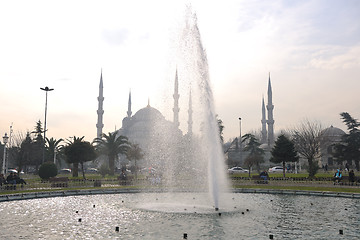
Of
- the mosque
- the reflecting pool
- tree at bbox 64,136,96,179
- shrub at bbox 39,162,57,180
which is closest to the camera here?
the reflecting pool

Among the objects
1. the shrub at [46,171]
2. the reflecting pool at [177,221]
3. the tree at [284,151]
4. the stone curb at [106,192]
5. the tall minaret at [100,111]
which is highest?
the tall minaret at [100,111]

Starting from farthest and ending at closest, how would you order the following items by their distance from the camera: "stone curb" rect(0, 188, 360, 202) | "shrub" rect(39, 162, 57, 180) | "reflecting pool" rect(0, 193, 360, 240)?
"shrub" rect(39, 162, 57, 180) → "stone curb" rect(0, 188, 360, 202) → "reflecting pool" rect(0, 193, 360, 240)

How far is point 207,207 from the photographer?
13250mm

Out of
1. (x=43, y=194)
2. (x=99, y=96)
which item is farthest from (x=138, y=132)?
(x=43, y=194)

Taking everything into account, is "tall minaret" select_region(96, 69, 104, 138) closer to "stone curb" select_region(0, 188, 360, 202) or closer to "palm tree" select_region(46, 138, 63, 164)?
"palm tree" select_region(46, 138, 63, 164)

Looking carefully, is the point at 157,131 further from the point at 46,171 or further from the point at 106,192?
the point at 106,192

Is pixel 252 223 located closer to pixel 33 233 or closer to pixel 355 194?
pixel 33 233

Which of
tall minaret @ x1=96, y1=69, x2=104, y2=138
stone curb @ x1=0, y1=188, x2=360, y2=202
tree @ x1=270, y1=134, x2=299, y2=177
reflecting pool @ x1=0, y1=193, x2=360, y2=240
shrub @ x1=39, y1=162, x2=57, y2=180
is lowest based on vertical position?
reflecting pool @ x1=0, y1=193, x2=360, y2=240

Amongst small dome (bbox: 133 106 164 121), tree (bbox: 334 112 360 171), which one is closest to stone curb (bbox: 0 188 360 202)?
tree (bbox: 334 112 360 171)

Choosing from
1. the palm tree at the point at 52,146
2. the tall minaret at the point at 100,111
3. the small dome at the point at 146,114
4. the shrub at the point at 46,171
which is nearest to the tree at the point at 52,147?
the palm tree at the point at 52,146

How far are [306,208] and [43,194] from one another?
12.7 m

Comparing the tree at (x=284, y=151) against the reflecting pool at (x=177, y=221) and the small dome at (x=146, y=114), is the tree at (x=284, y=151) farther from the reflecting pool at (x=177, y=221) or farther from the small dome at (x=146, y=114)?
the small dome at (x=146, y=114)

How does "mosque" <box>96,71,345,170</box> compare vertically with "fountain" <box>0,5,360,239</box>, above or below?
above

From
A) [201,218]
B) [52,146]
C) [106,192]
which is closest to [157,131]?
[52,146]
